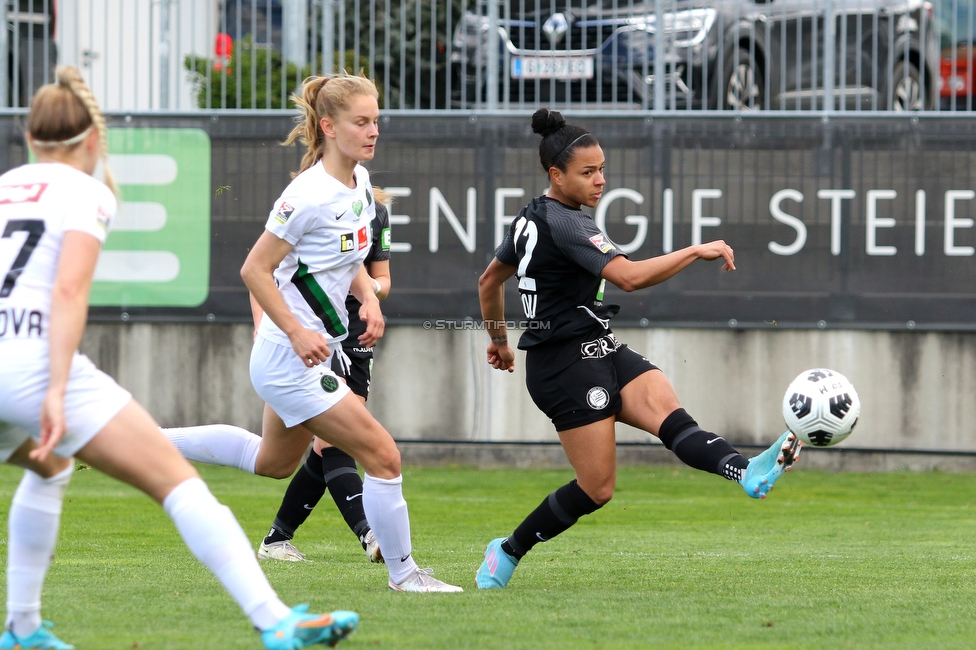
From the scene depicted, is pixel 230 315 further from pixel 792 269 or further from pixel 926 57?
pixel 926 57

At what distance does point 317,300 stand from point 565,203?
1145 mm

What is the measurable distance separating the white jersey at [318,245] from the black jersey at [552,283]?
2.31ft

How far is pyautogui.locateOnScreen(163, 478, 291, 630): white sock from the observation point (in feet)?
11.8

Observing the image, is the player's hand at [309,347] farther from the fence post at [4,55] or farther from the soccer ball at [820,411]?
the fence post at [4,55]

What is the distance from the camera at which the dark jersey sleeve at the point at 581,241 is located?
5090 mm

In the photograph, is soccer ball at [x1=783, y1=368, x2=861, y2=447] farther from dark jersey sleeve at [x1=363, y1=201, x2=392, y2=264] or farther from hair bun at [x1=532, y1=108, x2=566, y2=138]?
dark jersey sleeve at [x1=363, y1=201, x2=392, y2=264]

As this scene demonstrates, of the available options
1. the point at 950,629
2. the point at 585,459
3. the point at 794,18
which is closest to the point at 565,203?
the point at 585,459

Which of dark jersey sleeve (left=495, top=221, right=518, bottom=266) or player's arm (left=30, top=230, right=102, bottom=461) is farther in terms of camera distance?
dark jersey sleeve (left=495, top=221, right=518, bottom=266)

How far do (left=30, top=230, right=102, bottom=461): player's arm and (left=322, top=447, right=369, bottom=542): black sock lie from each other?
3.06 meters

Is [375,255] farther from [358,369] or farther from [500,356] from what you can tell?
[500,356]

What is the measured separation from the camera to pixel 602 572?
600 cm

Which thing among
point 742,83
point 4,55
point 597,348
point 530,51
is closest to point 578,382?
point 597,348

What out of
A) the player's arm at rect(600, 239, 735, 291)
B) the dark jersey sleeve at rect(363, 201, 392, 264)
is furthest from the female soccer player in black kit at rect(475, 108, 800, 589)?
the dark jersey sleeve at rect(363, 201, 392, 264)

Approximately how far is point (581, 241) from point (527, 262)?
1.16 ft
